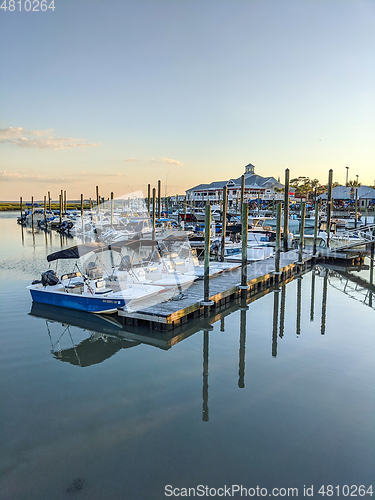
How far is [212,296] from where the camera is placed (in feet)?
44.9

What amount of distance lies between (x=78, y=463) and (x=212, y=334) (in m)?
6.61

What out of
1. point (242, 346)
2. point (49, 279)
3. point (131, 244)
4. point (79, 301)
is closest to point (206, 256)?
point (242, 346)

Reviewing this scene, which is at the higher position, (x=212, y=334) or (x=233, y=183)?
(x=233, y=183)

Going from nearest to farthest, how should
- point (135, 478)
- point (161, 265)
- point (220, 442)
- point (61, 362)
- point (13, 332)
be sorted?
point (135, 478) < point (220, 442) < point (61, 362) < point (13, 332) < point (161, 265)

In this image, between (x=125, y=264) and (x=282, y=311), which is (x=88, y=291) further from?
(x=282, y=311)

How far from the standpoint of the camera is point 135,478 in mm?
5520

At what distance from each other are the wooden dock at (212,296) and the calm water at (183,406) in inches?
21.8

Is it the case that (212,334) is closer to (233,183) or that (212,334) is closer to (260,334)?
(260,334)

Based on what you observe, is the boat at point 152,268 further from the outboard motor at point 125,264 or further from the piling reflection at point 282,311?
the piling reflection at point 282,311

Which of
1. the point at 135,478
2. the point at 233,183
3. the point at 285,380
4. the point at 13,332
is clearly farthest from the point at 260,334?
the point at 233,183

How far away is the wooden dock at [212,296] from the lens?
463 inches

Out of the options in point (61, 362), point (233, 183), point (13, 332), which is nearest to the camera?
point (61, 362)

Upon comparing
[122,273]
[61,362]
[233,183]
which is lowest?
[61,362]

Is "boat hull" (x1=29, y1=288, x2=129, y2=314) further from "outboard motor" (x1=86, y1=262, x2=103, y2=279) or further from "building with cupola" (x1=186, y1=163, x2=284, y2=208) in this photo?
"building with cupola" (x1=186, y1=163, x2=284, y2=208)
